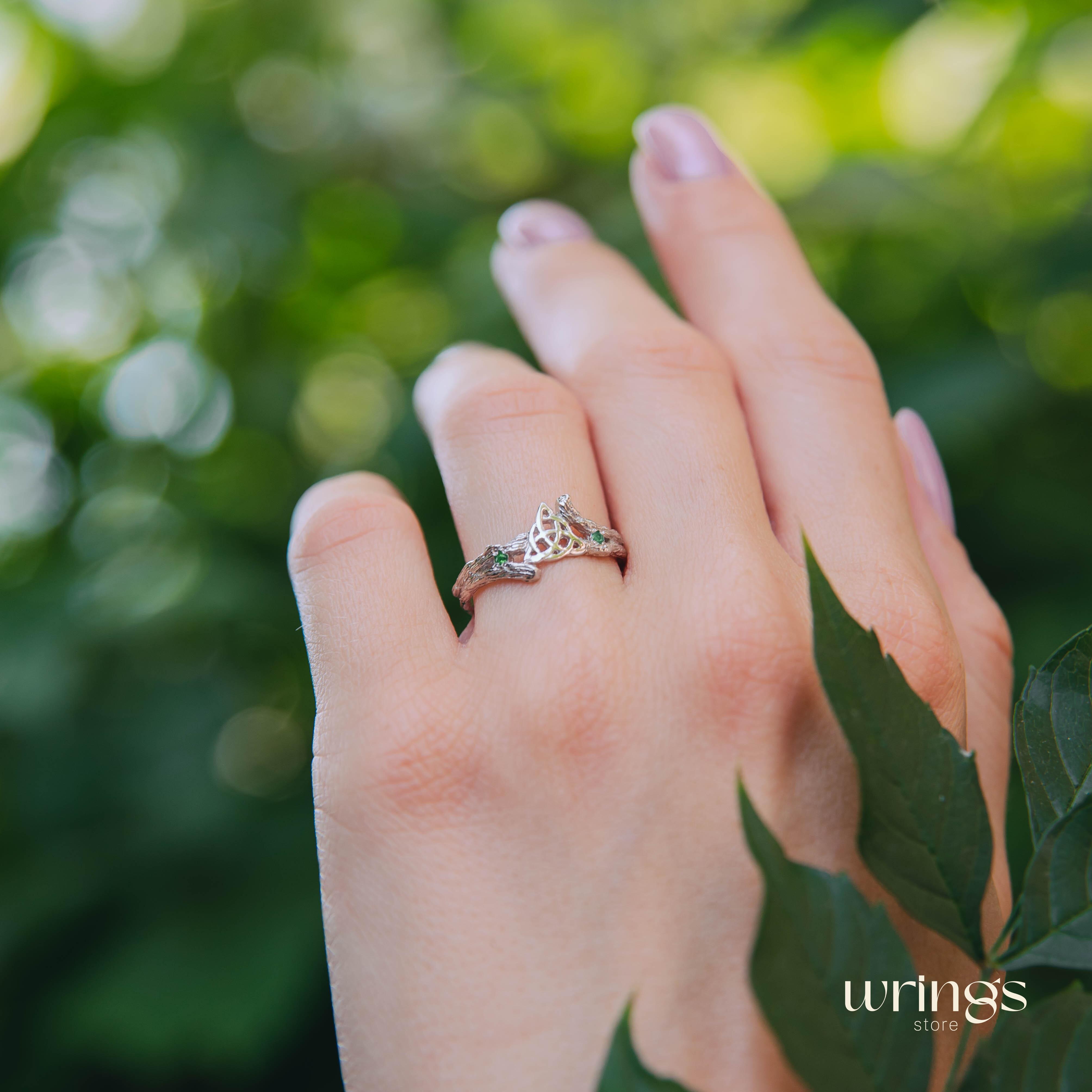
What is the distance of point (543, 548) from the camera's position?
0.73 meters

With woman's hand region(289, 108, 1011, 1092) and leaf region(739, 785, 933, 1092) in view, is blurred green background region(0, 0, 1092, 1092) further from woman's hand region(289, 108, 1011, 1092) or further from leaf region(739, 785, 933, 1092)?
leaf region(739, 785, 933, 1092)

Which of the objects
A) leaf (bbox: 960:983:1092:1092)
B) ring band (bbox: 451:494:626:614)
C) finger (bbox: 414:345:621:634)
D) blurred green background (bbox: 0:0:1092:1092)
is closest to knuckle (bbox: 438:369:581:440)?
finger (bbox: 414:345:621:634)

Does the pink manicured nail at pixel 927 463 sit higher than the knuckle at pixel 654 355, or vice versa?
Result: the knuckle at pixel 654 355

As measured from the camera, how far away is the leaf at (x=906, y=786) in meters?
0.50

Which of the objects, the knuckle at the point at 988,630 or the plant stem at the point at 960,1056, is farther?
the knuckle at the point at 988,630

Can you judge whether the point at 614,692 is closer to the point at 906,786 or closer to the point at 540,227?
the point at 906,786

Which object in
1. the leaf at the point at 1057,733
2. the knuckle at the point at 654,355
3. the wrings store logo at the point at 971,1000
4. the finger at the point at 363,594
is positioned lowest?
the wrings store logo at the point at 971,1000

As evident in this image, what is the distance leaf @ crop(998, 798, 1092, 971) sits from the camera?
475 millimetres

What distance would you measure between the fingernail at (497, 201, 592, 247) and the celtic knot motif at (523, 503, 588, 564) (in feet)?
1.58

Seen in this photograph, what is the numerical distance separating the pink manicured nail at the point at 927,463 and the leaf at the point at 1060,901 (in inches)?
21.0

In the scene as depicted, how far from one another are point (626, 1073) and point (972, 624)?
0.62 metres

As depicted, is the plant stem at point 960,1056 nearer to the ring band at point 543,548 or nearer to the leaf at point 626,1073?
the leaf at point 626,1073

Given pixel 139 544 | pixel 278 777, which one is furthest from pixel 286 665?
pixel 139 544

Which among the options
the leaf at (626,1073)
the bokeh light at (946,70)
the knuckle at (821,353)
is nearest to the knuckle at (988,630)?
the knuckle at (821,353)
